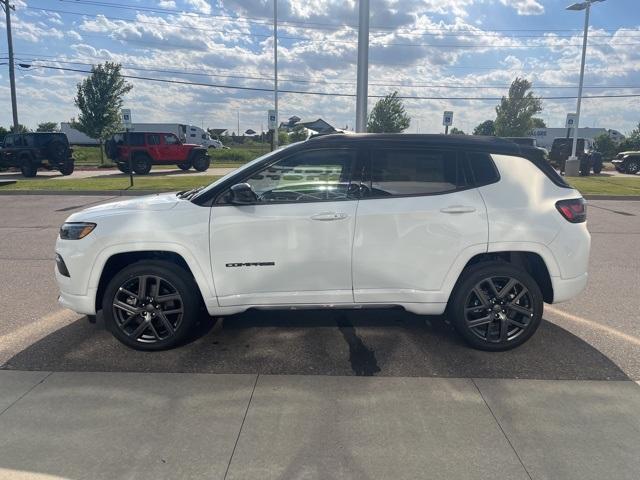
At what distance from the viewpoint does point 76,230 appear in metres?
3.77

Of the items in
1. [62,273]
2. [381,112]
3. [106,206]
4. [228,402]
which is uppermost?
[381,112]

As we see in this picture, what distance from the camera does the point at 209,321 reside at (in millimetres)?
4422

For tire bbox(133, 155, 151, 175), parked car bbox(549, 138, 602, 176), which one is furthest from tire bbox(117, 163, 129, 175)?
parked car bbox(549, 138, 602, 176)

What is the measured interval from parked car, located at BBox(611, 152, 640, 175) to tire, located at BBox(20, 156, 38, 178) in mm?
32019

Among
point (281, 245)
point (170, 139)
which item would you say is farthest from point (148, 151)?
point (281, 245)

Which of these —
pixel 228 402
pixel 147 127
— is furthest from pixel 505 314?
pixel 147 127

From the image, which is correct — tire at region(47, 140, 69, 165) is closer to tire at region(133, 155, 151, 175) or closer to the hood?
tire at region(133, 155, 151, 175)

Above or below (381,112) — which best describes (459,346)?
below

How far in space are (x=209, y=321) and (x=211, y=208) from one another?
4.13 ft

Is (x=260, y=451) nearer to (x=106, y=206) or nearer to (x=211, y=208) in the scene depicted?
(x=211, y=208)

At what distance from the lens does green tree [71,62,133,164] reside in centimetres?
3241

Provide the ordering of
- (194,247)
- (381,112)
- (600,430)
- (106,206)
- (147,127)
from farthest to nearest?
(147,127) → (381,112) → (106,206) → (194,247) → (600,430)

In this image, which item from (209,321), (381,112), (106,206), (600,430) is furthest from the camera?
(381,112)

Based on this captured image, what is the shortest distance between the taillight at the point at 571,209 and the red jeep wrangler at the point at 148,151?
23147 mm
